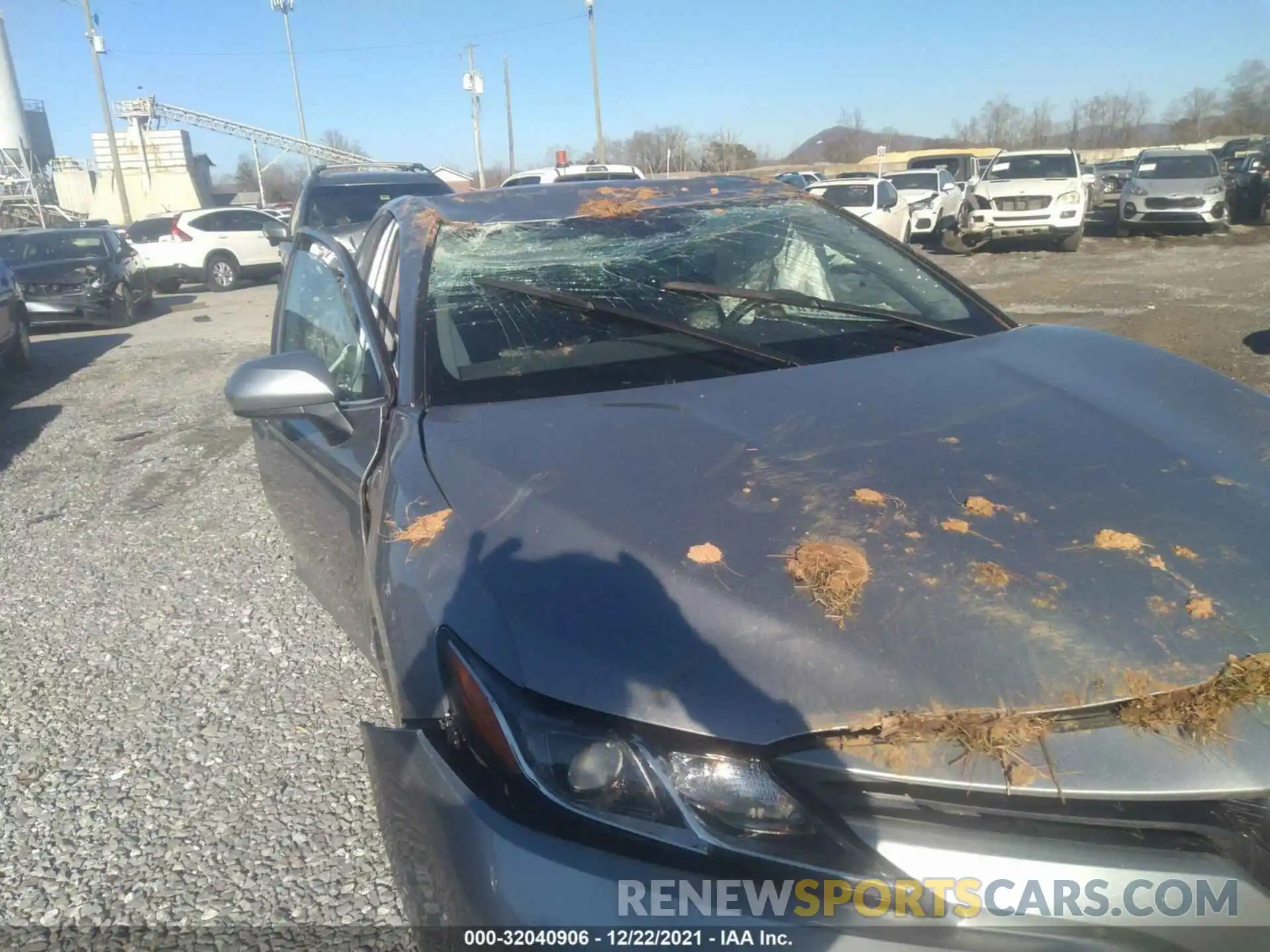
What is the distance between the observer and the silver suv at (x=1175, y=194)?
58.5 ft

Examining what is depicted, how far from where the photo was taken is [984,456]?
6.02 ft

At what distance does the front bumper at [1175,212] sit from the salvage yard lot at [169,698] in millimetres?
12494

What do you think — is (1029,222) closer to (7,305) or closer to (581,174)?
(581,174)

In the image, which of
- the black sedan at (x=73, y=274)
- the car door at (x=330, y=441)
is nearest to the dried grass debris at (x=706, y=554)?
the car door at (x=330, y=441)

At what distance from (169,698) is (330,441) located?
1.29m

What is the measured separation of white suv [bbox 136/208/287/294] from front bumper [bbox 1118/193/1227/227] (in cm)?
1662

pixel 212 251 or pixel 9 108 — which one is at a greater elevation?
pixel 9 108

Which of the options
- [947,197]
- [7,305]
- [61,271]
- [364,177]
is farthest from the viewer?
[947,197]

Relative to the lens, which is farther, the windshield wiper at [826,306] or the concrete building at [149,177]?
the concrete building at [149,177]

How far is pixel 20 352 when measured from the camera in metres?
9.84

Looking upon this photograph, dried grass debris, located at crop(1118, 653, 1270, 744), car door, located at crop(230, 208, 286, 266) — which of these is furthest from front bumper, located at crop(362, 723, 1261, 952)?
car door, located at crop(230, 208, 286, 266)

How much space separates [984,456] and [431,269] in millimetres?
1618

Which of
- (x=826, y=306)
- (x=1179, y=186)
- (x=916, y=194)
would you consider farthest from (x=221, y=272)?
(x=1179, y=186)

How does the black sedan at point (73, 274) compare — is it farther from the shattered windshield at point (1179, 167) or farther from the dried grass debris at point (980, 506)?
the shattered windshield at point (1179, 167)
